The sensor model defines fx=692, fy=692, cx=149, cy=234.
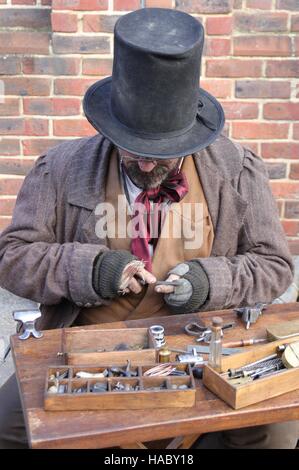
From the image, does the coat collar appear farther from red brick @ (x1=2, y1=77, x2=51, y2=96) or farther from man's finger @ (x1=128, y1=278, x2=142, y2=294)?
red brick @ (x1=2, y1=77, x2=51, y2=96)

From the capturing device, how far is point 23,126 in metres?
3.78

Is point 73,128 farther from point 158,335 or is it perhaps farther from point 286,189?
point 158,335

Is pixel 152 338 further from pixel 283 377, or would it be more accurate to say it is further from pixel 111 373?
pixel 283 377

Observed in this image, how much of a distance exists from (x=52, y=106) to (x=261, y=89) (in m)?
1.13

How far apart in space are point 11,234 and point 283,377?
4.02 feet

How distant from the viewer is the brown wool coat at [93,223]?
2.57 metres

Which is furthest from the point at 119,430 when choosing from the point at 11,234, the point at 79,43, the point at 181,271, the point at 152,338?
the point at 79,43

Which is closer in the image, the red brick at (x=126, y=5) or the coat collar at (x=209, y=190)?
the coat collar at (x=209, y=190)

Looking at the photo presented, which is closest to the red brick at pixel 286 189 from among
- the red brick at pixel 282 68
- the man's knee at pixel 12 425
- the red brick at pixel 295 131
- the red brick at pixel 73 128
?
the red brick at pixel 295 131

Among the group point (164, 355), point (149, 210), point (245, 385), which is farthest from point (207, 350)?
point (149, 210)

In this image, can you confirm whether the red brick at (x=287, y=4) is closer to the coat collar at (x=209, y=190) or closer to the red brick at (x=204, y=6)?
the red brick at (x=204, y=6)

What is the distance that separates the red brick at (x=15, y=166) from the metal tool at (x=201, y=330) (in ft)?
6.08

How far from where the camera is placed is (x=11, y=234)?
2.63 meters

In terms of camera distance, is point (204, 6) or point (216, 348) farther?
point (204, 6)
